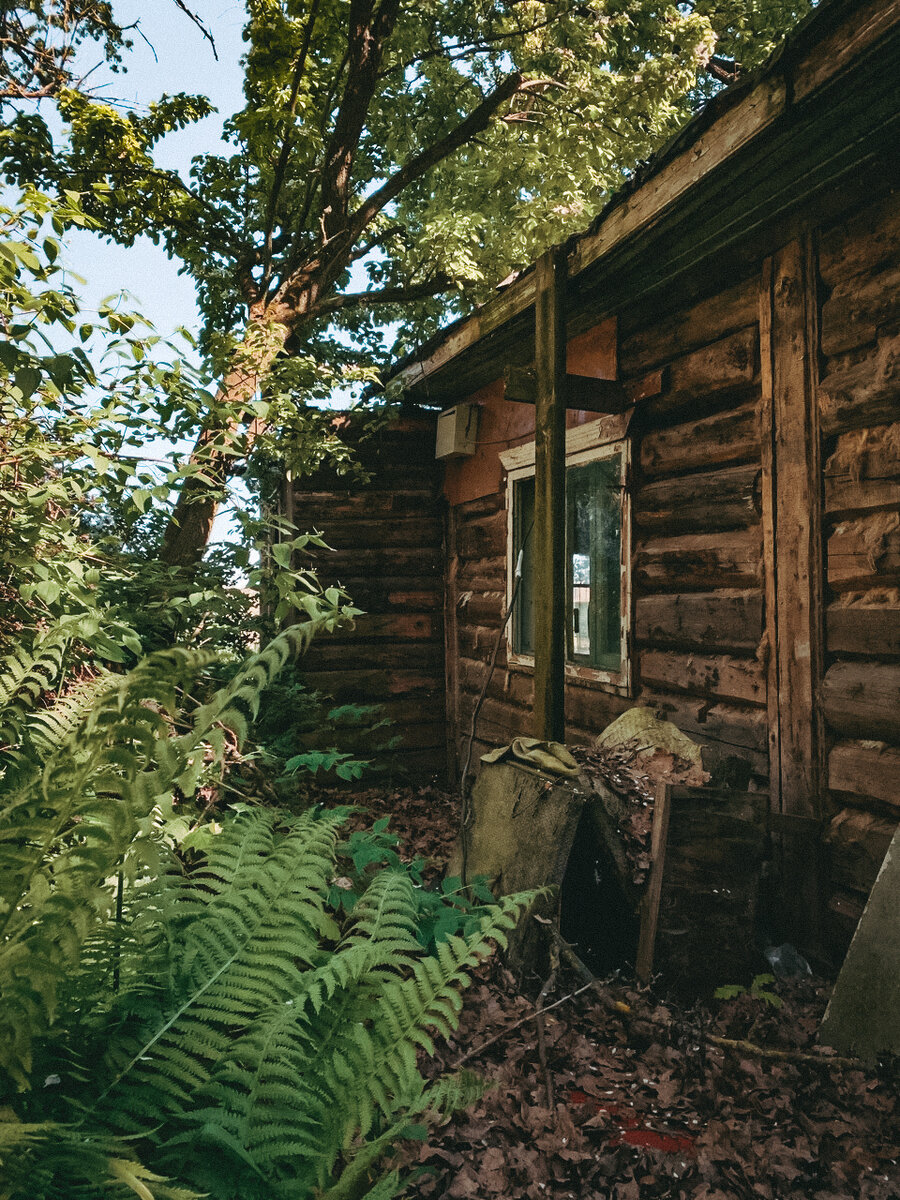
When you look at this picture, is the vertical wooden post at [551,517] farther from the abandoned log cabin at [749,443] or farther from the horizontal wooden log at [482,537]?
Result: the horizontal wooden log at [482,537]

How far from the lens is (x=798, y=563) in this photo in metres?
3.38

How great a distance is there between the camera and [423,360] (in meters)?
6.17

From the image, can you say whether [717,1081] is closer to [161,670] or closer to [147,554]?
[161,670]

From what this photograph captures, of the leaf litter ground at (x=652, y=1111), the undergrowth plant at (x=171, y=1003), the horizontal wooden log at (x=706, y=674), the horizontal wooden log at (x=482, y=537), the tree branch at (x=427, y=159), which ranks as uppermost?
the tree branch at (x=427, y=159)

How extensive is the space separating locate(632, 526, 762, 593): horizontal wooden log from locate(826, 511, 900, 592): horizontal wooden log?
0.44 metres

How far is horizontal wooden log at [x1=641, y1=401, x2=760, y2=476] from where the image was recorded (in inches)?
147

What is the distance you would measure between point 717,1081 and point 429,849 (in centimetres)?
293

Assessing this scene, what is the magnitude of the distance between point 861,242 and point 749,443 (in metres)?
0.94

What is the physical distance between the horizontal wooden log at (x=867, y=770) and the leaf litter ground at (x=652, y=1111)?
0.79m

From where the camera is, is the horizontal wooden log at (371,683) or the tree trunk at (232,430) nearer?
the tree trunk at (232,430)

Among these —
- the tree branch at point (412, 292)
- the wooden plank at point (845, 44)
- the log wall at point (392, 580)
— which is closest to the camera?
the wooden plank at point (845, 44)

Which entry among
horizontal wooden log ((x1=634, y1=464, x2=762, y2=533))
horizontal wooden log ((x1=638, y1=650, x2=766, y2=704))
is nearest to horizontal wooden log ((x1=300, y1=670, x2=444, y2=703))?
horizontal wooden log ((x1=638, y1=650, x2=766, y2=704))

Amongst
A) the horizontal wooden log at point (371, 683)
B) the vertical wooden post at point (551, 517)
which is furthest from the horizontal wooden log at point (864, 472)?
the horizontal wooden log at point (371, 683)

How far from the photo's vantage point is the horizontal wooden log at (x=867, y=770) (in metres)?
2.92
